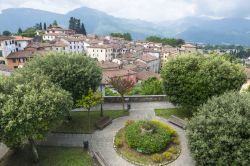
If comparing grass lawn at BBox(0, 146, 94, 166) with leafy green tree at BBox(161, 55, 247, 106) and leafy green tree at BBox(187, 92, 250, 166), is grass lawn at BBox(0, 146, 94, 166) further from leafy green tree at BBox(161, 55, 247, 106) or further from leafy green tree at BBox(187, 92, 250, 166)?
leafy green tree at BBox(161, 55, 247, 106)

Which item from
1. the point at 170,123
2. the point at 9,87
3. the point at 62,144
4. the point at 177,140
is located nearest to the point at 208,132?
the point at 177,140

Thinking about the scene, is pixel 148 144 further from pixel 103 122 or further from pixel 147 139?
pixel 103 122

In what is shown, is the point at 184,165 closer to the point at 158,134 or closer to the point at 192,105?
the point at 158,134

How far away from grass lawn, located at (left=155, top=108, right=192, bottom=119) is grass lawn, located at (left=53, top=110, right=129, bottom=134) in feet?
11.4

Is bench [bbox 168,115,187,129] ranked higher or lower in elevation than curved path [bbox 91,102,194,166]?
higher

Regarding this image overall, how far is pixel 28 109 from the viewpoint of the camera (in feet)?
45.7

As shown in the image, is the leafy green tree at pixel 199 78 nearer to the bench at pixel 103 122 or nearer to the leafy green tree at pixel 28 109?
the bench at pixel 103 122

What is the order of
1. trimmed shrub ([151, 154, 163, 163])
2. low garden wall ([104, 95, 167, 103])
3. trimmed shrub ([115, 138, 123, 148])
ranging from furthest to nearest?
low garden wall ([104, 95, 167, 103]), trimmed shrub ([115, 138, 123, 148]), trimmed shrub ([151, 154, 163, 163])

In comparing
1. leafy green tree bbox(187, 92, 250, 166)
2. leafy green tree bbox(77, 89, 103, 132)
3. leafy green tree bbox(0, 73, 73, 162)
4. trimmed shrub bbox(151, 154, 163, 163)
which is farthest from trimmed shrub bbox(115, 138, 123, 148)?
leafy green tree bbox(187, 92, 250, 166)

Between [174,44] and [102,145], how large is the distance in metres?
119

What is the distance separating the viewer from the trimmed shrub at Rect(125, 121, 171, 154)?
16688 mm

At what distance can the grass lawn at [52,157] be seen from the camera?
53.4ft

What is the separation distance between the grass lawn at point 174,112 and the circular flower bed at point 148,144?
14.0 ft

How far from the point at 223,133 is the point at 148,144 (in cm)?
557
